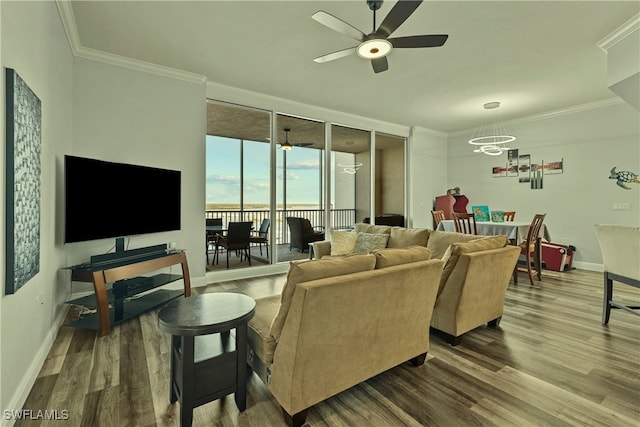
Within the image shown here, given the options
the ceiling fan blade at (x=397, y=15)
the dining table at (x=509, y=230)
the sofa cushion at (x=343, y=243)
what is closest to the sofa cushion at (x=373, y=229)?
the sofa cushion at (x=343, y=243)

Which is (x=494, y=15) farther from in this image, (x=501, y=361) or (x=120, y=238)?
(x=120, y=238)

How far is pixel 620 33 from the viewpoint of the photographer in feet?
10.4

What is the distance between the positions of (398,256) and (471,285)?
3.14 ft

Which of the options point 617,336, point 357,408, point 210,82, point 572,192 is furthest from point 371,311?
point 572,192

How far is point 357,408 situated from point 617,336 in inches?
105

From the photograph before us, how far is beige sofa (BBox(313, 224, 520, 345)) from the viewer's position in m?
2.50

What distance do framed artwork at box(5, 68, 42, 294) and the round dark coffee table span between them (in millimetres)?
861

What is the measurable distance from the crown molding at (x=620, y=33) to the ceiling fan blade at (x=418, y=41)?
6.56 ft

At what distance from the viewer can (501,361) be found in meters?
2.34

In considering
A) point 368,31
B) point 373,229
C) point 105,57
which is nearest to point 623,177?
point 373,229

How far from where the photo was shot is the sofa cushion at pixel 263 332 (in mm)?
1709

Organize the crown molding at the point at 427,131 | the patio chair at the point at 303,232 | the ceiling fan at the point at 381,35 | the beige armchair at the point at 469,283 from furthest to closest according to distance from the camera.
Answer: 1. the crown molding at the point at 427,131
2. the patio chair at the point at 303,232
3. the beige armchair at the point at 469,283
4. the ceiling fan at the point at 381,35

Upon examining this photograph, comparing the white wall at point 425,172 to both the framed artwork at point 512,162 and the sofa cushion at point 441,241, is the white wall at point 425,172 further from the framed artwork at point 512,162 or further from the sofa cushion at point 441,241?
the sofa cushion at point 441,241

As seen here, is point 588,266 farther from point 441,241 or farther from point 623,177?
point 441,241
